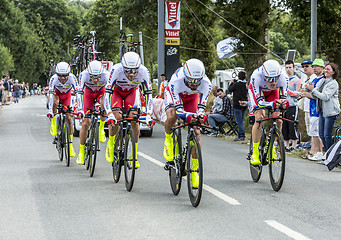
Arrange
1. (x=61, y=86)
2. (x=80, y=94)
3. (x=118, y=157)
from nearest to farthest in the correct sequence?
(x=118, y=157) < (x=80, y=94) < (x=61, y=86)

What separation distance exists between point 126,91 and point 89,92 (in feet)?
6.38

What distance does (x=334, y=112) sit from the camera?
11961 mm

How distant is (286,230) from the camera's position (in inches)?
246

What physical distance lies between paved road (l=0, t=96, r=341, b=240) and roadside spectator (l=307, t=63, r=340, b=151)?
81 centimetres

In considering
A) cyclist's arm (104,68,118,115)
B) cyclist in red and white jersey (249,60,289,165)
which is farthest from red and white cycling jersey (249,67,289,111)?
cyclist's arm (104,68,118,115)

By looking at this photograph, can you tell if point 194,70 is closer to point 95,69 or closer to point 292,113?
point 95,69

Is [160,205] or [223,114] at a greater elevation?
[223,114]

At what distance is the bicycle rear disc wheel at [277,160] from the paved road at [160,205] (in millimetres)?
177

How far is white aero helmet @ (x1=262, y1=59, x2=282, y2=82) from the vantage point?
29.8 feet

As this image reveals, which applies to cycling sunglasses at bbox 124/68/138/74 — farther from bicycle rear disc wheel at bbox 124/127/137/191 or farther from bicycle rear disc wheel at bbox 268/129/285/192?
bicycle rear disc wheel at bbox 268/129/285/192

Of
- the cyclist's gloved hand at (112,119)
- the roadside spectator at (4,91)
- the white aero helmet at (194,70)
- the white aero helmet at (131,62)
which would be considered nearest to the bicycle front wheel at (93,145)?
the cyclist's gloved hand at (112,119)

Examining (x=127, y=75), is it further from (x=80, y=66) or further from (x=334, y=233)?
(x=80, y=66)

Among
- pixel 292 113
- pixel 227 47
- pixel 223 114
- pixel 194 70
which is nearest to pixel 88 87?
pixel 194 70

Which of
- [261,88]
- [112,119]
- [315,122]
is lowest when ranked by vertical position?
[315,122]
